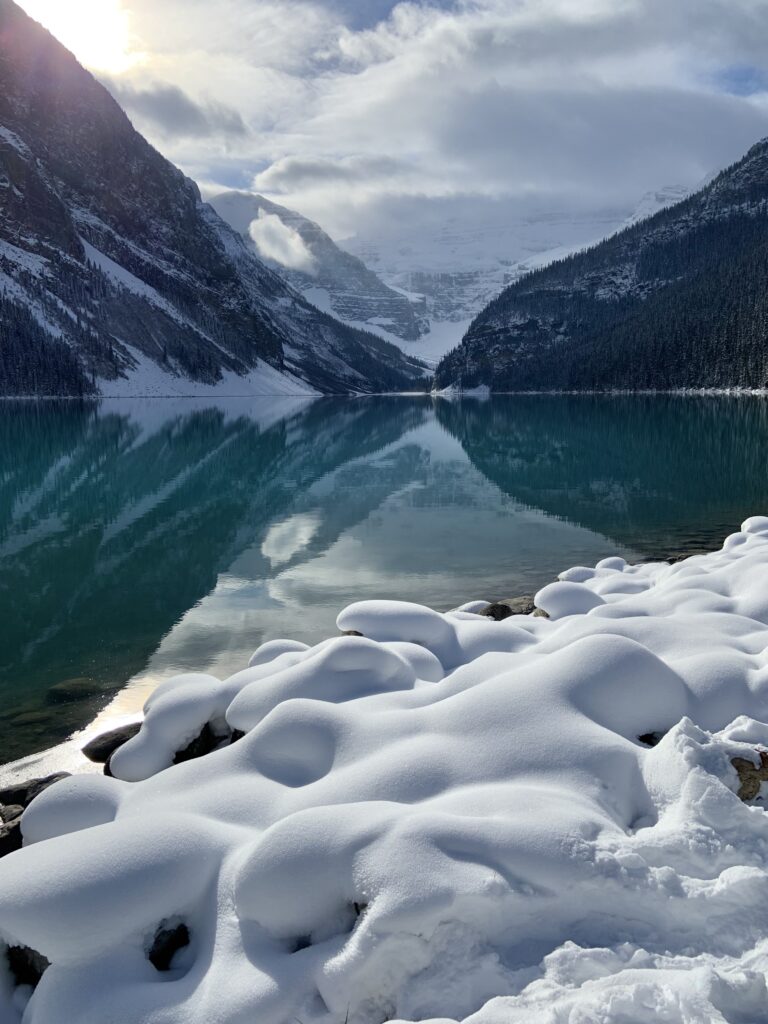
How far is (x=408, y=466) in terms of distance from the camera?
137ft

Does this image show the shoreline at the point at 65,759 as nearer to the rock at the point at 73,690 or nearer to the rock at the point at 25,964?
the rock at the point at 73,690

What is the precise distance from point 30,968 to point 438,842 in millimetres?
2745

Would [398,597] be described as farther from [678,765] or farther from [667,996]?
[667,996]

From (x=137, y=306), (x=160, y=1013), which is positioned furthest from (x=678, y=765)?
(x=137, y=306)

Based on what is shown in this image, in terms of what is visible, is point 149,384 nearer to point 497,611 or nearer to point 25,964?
Result: point 497,611

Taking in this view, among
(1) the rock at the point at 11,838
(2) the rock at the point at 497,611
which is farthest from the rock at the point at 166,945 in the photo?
(2) the rock at the point at 497,611

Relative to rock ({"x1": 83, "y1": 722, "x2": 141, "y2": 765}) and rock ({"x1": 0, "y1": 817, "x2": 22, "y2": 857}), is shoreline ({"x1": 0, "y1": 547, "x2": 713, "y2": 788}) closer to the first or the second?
rock ({"x1": 83, "y1": 722, "x2": 141, "y2": 765})

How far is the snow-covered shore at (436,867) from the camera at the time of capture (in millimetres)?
4145

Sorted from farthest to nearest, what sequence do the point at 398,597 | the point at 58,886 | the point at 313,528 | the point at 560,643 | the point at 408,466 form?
the point at 408,466, the point at 313,528, the point at 398,597, the point at 560,643, the point at 58,886

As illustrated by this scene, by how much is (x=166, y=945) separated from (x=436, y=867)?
6.08 ft

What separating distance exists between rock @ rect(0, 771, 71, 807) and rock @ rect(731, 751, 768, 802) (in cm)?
673

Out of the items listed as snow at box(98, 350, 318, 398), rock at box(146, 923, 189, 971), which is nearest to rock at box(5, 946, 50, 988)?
rock at box(146, 923, 189, 971)

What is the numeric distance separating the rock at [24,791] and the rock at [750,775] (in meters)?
6.73

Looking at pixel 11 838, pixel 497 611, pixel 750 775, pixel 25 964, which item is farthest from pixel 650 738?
pixel 497 611
